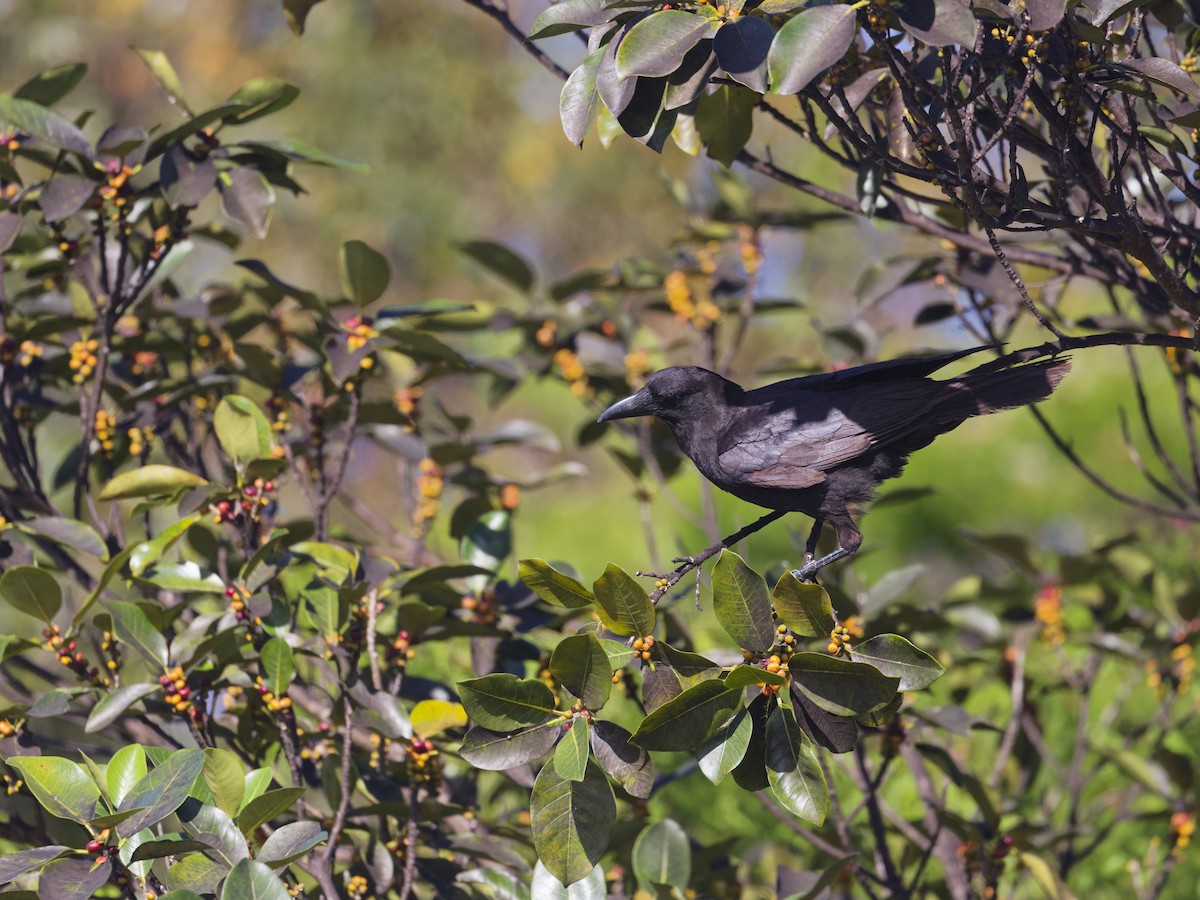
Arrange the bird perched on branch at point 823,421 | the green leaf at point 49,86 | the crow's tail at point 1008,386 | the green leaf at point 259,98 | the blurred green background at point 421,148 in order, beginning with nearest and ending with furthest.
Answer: the crow's tail at point 1008,386
the bird perched on branch at point 823,421
the green leaf at point 259,98
the green leaf at point 49,86
the blurred green background at point 421,148

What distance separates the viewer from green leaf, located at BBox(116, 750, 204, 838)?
156 centimetres

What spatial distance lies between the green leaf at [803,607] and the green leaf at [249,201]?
4.13 ft

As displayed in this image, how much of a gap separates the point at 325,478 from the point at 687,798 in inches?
73.4

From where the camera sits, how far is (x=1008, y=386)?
1915mm

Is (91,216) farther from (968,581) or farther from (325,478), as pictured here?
(968,581)

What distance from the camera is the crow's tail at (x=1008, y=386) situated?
1.88 metres

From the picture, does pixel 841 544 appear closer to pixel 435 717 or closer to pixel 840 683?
pixel 840 683

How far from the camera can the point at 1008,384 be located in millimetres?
1913

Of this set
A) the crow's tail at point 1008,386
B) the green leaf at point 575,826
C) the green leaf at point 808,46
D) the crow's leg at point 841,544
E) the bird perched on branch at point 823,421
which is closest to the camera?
the green leaf at point 808,46

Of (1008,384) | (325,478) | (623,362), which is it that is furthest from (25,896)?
(623,362)

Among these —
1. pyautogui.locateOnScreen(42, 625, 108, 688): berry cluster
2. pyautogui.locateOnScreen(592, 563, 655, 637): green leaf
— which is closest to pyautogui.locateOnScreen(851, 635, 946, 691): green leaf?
pyautogui.locateOnScreen(592, 563, 655, 637): green leaf

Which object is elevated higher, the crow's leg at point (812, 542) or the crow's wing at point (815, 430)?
the crow's wing at point (815, 430)

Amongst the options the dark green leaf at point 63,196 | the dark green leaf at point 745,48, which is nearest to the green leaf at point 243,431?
the dark green leaf at point 63,196

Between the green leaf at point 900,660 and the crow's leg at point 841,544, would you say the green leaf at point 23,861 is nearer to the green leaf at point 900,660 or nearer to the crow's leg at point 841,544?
the green leaf at point 900,660
